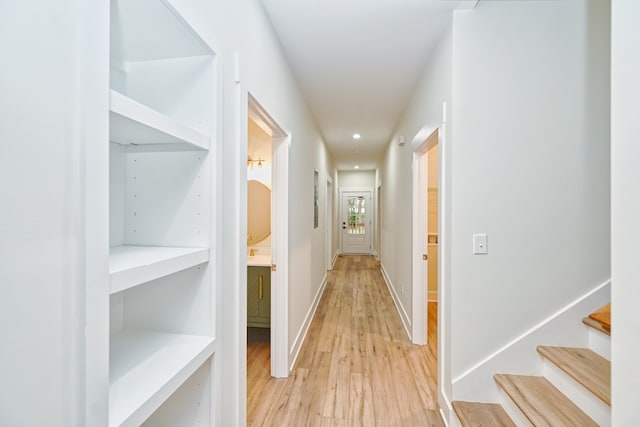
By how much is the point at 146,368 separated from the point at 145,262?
1.03 ft

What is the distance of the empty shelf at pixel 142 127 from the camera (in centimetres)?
63

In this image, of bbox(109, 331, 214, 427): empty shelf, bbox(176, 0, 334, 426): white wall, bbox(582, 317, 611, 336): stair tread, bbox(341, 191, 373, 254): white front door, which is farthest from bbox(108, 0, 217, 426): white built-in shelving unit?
bbox(341, 191, 373, 254): white front door

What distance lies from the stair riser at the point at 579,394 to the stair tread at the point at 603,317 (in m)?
0.33

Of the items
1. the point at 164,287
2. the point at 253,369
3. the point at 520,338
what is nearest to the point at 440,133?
the point at 520,338

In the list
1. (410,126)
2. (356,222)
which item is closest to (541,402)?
(410,126)

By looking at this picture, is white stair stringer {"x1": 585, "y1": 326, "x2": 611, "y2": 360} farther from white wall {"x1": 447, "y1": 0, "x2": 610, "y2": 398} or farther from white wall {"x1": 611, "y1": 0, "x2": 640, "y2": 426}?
white wall {"x1": 611, "y1": 0, "x2": 640, "y2": 426}

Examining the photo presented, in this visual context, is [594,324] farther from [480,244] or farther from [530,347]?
[480,244]

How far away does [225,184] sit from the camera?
1.22 meters

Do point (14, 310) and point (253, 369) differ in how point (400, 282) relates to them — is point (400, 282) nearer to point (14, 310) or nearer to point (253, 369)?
point (253, 369)

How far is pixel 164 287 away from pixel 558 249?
2024mm

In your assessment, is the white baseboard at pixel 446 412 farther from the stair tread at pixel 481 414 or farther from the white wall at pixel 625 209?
the white wall at pixel 625 209

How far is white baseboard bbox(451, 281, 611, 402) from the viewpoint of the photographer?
1.70 meters

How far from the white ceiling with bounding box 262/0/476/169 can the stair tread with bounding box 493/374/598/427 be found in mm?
2133

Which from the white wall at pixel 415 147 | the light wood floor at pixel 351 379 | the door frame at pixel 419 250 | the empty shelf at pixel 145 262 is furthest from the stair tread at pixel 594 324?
the empty shelf at pixel 145 262
